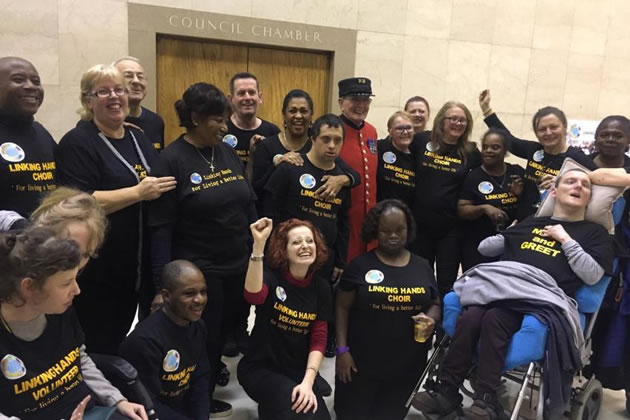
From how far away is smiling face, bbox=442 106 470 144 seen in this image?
130 inches

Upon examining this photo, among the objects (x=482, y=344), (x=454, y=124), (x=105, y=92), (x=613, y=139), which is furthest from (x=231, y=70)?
(x=482, y=344)

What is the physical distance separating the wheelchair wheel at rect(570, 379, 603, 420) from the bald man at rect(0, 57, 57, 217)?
2673mm

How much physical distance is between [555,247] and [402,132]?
3.94ft

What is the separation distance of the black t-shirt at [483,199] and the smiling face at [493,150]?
0.28ft

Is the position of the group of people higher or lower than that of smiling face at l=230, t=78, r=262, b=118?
lower

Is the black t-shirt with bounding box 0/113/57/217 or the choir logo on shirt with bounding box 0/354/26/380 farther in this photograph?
the black t-shirt with bounding box 0/113/57/217

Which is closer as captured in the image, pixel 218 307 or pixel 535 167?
pixel 218 307

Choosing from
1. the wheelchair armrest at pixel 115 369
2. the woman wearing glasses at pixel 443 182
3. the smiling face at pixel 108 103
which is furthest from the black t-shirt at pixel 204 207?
the woman wearing glasses at pixel 443 182

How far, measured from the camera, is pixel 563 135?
10.5ft

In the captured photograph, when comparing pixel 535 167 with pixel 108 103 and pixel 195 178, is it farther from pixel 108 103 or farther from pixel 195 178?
pixel 108 103

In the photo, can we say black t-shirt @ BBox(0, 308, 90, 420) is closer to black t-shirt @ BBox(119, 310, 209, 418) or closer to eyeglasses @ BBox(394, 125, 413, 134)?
black t-shirt @ BBox(119, 310, 209, 418)

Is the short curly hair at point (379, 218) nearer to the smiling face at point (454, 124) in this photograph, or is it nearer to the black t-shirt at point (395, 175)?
the black t-shirt at point (395, 175)

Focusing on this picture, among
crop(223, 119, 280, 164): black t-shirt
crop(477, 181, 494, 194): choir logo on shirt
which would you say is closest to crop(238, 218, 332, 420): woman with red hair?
crop(223, 119, 280, 164): black t-shirt

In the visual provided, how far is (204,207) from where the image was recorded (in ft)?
7.50
